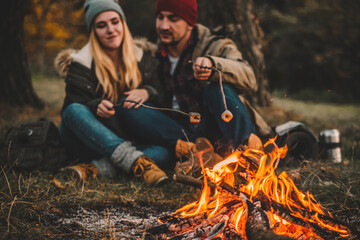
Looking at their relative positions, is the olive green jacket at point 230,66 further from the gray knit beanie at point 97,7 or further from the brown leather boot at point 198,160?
the gray knit beanie at point 97,7

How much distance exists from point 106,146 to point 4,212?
40.3 inches

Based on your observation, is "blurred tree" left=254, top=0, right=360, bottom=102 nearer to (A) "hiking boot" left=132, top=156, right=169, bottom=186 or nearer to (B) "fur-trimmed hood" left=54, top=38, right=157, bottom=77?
(B) "fur-trimmed hood" left=54, top=38, right=157, bottom=77

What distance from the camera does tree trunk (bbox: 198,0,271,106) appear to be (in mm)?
4738

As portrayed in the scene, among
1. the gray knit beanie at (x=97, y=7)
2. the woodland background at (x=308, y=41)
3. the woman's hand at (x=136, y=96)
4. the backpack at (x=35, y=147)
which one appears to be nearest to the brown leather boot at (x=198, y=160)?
the woman's hand at (x=136, y=96)

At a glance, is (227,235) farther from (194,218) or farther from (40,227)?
(40,227)

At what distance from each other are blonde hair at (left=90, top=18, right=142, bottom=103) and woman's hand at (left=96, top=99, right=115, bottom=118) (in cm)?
25

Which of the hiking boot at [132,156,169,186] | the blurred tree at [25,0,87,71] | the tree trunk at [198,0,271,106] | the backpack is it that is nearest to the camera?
the hiking boot at [132,156,169,186]

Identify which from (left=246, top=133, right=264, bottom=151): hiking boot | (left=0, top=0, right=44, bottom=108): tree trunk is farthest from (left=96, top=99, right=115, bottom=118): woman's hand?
(left=0, top=0, right=44, bottom=108): tree trunk

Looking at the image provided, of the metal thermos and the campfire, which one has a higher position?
the campfire

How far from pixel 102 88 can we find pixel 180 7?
1.10m

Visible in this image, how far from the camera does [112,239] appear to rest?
1604mm

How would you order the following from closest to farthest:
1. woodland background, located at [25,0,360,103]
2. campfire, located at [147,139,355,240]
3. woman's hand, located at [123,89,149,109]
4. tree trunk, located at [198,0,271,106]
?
campfire, located at [147,139,355,240] → woman's hand, located at [123,89,149,109] → tree trunk, located at [198,0,271,106] → woodland background, located at [25,0,360,103]

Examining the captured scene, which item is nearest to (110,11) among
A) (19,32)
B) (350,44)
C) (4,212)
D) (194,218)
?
(4,212)

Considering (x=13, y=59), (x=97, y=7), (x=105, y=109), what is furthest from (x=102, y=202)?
(x=13, y=59)
